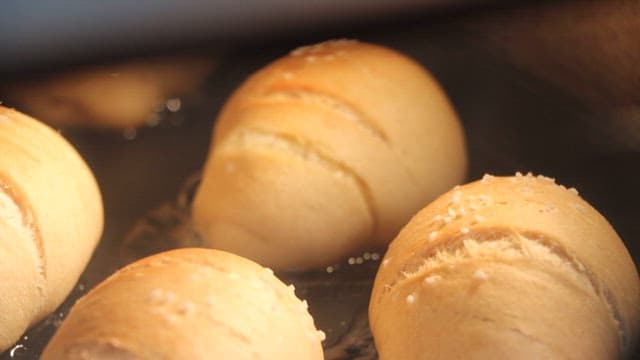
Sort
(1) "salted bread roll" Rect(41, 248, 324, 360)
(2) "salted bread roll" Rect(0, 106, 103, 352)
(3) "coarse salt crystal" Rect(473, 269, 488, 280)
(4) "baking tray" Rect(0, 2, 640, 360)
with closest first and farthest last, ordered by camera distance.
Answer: (1) "salted bread roll" Rect(41, 248, 324, 360)
(3) "coarse salt crystal" Rect(473, 269, 488, 280)
(2) "salted bread roll" Rect(0, 106, 103, 352)
(4) "baking tray" Rect(0, 2, 640, 360)

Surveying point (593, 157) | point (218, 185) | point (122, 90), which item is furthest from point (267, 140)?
point (593, 157)

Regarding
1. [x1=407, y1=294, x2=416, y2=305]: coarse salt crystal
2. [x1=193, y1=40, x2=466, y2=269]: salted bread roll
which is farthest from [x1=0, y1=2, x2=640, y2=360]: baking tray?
[x1=407, y1=294, x2=416, y2=305]: coarse salt crystal

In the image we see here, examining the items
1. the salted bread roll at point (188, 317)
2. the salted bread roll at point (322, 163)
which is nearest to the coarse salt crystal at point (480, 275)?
the salted bread roll at point (188, 317)

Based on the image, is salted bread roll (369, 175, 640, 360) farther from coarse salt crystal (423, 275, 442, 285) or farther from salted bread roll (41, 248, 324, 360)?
salted bread roll (41, 248, 324, 360)

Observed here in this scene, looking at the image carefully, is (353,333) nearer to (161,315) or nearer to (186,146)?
(161,315)

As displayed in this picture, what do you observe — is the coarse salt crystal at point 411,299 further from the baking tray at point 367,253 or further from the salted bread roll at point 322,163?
the salted bread roll at point 322,163

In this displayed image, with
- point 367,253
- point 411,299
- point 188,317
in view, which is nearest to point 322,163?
point 367,253

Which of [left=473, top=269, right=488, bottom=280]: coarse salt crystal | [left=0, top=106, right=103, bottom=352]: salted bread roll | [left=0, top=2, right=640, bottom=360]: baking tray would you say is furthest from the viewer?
[left=0, top=2, right=640, bottom=360]: baking tray
